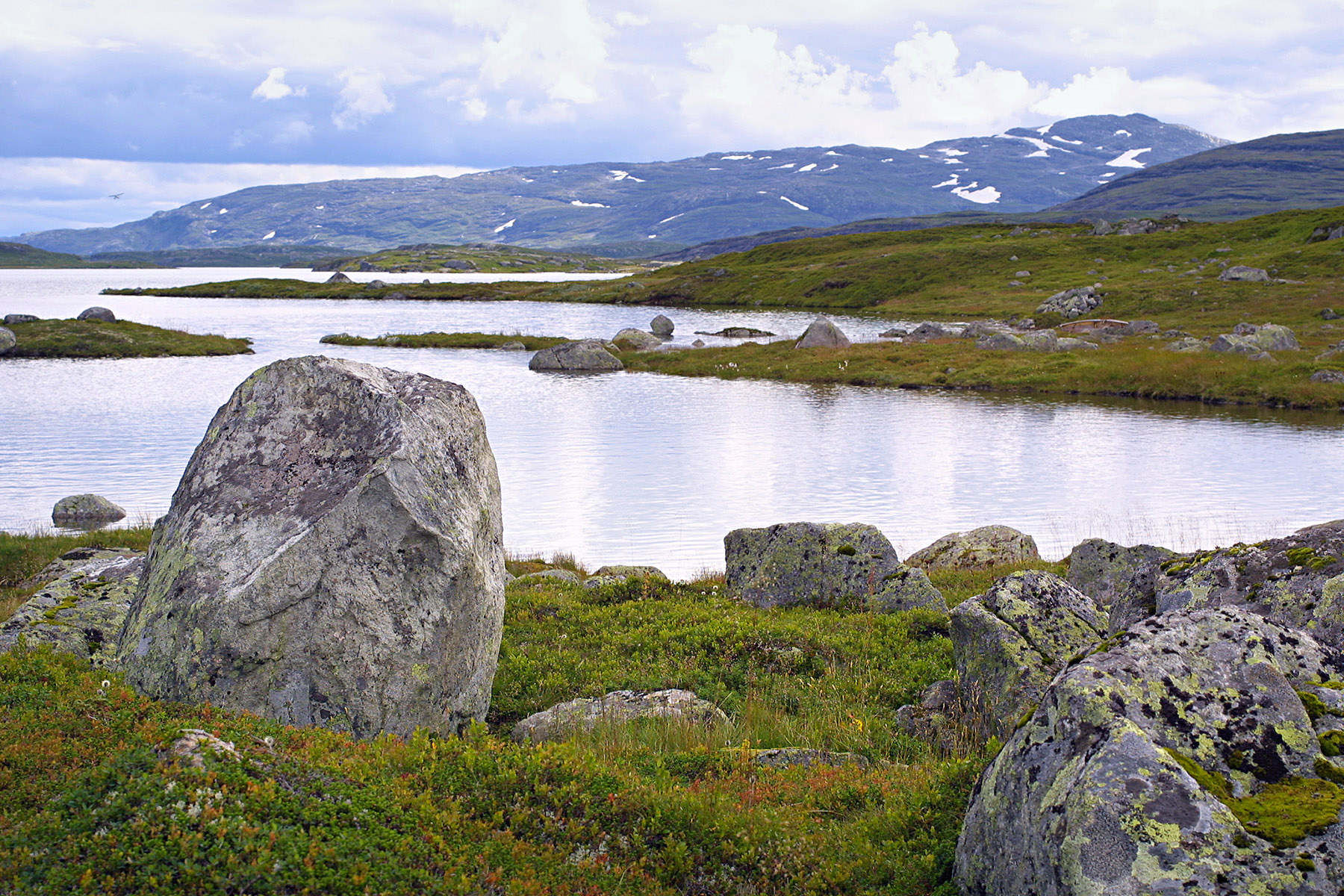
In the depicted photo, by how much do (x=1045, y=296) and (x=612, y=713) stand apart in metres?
128

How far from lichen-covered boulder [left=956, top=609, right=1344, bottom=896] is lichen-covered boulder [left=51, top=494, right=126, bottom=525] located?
1385 inches

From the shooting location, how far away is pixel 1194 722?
6793 millimetres

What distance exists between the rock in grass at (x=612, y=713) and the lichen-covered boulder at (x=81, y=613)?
20.6 ft

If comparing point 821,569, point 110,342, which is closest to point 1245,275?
point 821,569

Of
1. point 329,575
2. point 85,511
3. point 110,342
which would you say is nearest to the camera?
point 329,575

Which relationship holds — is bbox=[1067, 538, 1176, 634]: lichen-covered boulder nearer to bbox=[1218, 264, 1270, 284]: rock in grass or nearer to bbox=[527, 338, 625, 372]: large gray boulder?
bbox=[527, 338, 625, 372]: large gray boulder

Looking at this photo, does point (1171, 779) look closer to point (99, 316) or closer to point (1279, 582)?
point (1279, 582)

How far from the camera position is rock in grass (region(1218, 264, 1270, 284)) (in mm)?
107125

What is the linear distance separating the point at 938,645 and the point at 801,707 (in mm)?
4021

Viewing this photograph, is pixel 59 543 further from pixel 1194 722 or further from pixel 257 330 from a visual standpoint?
pixel 257 330

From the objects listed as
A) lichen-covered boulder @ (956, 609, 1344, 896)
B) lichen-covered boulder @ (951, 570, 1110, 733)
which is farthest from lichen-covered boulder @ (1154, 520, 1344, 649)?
lichen-covered boulder @ (956, 609, 1344, 896)

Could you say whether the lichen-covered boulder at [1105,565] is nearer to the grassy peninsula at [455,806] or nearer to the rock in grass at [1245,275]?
the grassy peninsula at [455,806]

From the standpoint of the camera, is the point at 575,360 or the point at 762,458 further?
the point at 575,360

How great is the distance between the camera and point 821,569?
2031 cm
